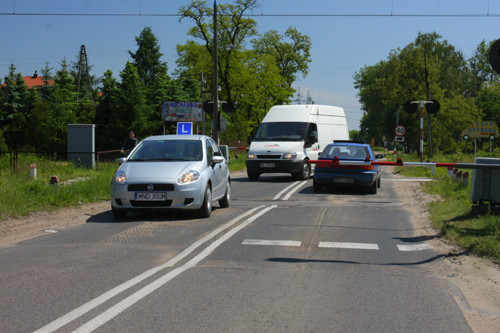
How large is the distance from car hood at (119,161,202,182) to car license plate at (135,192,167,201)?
0.83 ft

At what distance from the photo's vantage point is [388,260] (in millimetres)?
7398

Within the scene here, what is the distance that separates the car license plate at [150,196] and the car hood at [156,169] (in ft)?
0.83

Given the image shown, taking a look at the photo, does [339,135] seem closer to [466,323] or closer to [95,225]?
[95,225]

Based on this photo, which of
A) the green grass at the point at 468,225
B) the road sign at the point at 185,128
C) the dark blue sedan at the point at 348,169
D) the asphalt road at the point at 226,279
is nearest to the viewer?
the asphalt road at the point at 226,279

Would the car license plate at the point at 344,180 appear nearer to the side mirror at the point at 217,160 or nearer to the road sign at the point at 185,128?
the side mirror at the point at 217,160

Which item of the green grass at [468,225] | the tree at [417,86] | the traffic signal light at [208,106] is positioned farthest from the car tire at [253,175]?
the tree at [417,86]

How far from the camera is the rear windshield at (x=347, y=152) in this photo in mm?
17942

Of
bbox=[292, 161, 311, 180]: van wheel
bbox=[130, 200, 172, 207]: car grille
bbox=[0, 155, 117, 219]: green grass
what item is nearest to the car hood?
bbox=[130, 200, 172, 207]: car grille

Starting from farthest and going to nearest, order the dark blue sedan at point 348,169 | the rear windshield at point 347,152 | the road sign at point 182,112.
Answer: the road sign at point 182,112 → the rear windshield at point 347,152 → the dark blue sedan at point 348,169

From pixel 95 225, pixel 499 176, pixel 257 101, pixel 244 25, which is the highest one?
pixel 244 25

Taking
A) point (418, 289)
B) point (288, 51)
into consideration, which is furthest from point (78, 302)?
point (288, 51)

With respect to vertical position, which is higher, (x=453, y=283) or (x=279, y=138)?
(x=279, y=138)

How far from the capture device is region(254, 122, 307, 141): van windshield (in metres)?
22.9

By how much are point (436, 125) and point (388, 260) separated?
54.9 m
